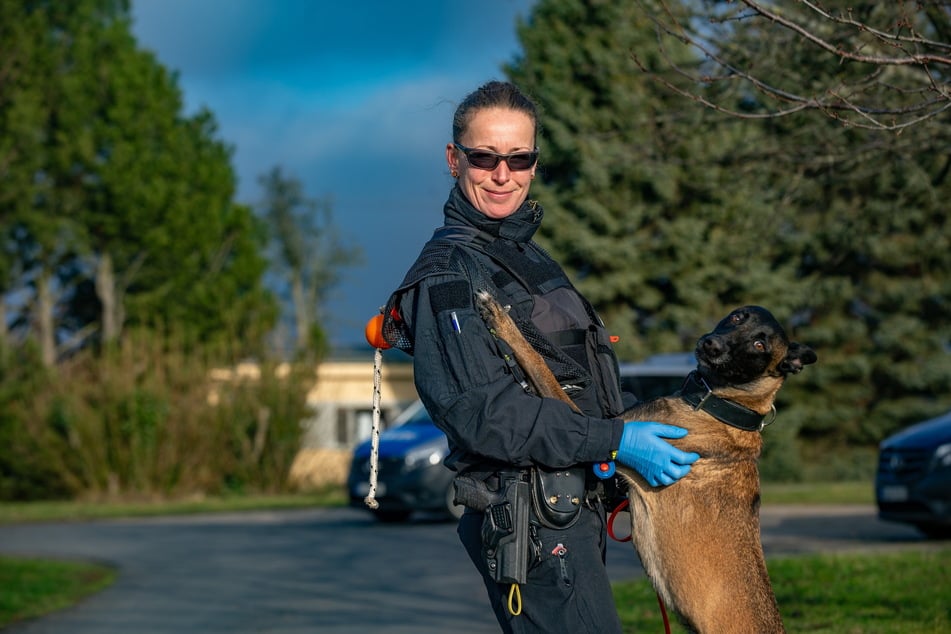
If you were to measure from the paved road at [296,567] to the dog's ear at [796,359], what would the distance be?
18.5 ft

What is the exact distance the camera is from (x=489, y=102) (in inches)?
152

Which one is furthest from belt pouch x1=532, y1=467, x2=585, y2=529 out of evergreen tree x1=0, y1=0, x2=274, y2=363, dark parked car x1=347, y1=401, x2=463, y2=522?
evergreen tree x1=0, y1=0, x2=274, y2=363

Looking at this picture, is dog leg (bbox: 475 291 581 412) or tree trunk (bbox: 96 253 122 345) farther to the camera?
tree trunk (bbox: 96 253 122 345)

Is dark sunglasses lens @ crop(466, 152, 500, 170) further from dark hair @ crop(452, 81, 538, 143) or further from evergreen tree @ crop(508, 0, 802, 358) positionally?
evergreen tree @ crop(508, 0, 802, 358)

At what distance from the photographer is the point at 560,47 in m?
35.2

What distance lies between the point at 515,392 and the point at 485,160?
772 mm

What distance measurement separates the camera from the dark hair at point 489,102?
12.7ft

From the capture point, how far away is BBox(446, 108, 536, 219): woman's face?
382cm

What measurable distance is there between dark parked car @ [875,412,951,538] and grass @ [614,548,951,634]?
5.98 ft

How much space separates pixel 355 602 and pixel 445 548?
14.4 feet

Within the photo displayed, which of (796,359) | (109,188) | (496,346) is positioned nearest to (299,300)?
(109,188)

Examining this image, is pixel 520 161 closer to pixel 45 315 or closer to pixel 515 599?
pixel 515 599

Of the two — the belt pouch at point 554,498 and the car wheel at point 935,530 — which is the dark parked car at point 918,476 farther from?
the belt pouch at point 554,498

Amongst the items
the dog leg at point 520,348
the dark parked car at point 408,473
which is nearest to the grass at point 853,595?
the dog leg at point 520,348
